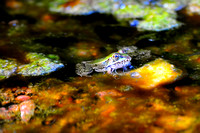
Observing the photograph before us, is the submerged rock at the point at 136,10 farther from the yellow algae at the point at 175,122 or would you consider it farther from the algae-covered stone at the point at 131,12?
the yellow algae at the point at 175,122

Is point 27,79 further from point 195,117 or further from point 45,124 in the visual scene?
point 195,117

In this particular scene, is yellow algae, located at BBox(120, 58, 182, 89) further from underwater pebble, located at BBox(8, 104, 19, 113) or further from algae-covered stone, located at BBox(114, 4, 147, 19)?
algae-covered stone, located at BBox(114, 4, 147, 19)

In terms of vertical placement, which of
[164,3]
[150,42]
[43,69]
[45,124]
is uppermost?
[164,3]

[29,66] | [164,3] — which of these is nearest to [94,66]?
[29,66]

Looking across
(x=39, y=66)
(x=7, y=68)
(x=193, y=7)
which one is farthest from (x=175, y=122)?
(x=193, y=7)

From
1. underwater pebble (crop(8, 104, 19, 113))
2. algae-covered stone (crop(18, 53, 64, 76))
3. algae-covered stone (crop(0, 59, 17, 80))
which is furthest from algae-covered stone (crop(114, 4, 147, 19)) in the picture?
underwater pebble (crop(8, 104, 19, 113))

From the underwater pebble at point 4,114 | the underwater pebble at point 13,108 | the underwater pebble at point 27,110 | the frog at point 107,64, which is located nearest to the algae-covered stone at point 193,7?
the frog at point 107,64
